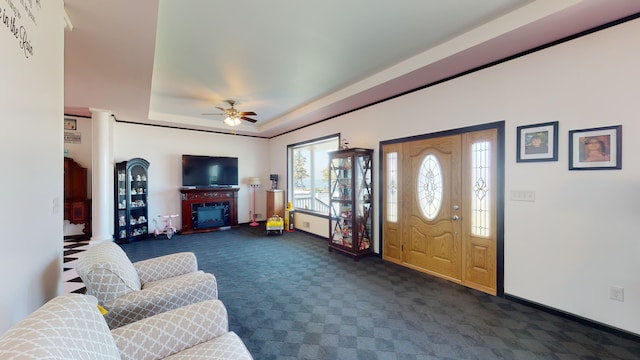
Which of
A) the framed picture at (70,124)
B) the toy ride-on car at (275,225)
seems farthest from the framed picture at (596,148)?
the framed picture at (70,124)

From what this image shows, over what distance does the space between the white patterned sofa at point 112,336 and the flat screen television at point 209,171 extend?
5.59 m

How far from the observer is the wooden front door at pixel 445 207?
10.5 ft

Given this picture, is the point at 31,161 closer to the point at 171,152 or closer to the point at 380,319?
the point at 380,319

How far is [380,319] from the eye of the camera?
2.61 metres

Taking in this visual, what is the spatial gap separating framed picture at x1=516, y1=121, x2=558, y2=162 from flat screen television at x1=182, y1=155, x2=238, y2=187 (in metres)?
6.33

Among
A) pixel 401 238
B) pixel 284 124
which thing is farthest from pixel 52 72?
pixel 284 124

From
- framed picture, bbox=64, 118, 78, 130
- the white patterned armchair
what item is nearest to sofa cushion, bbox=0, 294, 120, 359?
the white patterned armchair

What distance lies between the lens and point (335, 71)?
12.0 feet

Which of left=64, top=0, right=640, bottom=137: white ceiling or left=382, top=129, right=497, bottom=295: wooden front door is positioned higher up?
left=64, top=0, right=640, bottom=137: white ceiling

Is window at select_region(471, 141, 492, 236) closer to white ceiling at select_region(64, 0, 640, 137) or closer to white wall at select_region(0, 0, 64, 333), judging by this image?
white ceiling at select_region(64, 0, 640, 137)

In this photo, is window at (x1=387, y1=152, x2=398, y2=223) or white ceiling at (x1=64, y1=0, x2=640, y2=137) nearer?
white ceiling at (x1=64, y1=0, x2=640, y2=137)

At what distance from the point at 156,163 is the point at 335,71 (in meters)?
5.06

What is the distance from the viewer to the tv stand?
644cm

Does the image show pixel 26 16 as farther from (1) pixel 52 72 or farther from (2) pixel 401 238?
(2) pixel 401 238
